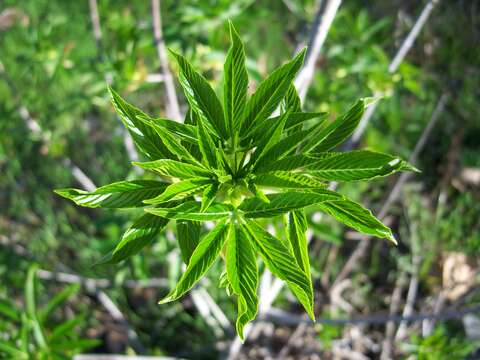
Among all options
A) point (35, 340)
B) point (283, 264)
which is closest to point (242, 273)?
point (283, 264)

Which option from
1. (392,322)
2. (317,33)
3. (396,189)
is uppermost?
(317,33)

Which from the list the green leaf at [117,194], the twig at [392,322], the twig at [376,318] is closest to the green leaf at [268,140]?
the green leaf at [117,194]

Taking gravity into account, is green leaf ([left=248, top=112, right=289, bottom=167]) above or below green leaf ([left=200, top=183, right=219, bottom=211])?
above

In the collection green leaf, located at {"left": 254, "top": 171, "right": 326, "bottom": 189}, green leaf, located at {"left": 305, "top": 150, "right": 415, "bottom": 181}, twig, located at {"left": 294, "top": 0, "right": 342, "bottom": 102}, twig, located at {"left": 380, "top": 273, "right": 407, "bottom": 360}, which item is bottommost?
twig, located at {"left": 380, "top": 273, "right": 407, "bottom": 360}

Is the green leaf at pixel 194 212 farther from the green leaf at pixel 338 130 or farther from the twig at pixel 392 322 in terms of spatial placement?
the twig at pixel 392 322

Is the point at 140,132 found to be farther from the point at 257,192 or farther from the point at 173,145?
the point at 257,192

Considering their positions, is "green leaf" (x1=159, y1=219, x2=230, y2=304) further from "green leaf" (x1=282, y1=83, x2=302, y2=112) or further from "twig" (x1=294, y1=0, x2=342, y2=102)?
"twig" (x1=294, y1=0, x2=342, y2=102)

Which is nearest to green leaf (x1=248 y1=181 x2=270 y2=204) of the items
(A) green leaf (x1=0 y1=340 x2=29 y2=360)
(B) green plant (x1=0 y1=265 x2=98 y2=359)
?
(B) green plant (x1=0 y1=265 x2=98 y2=359)
